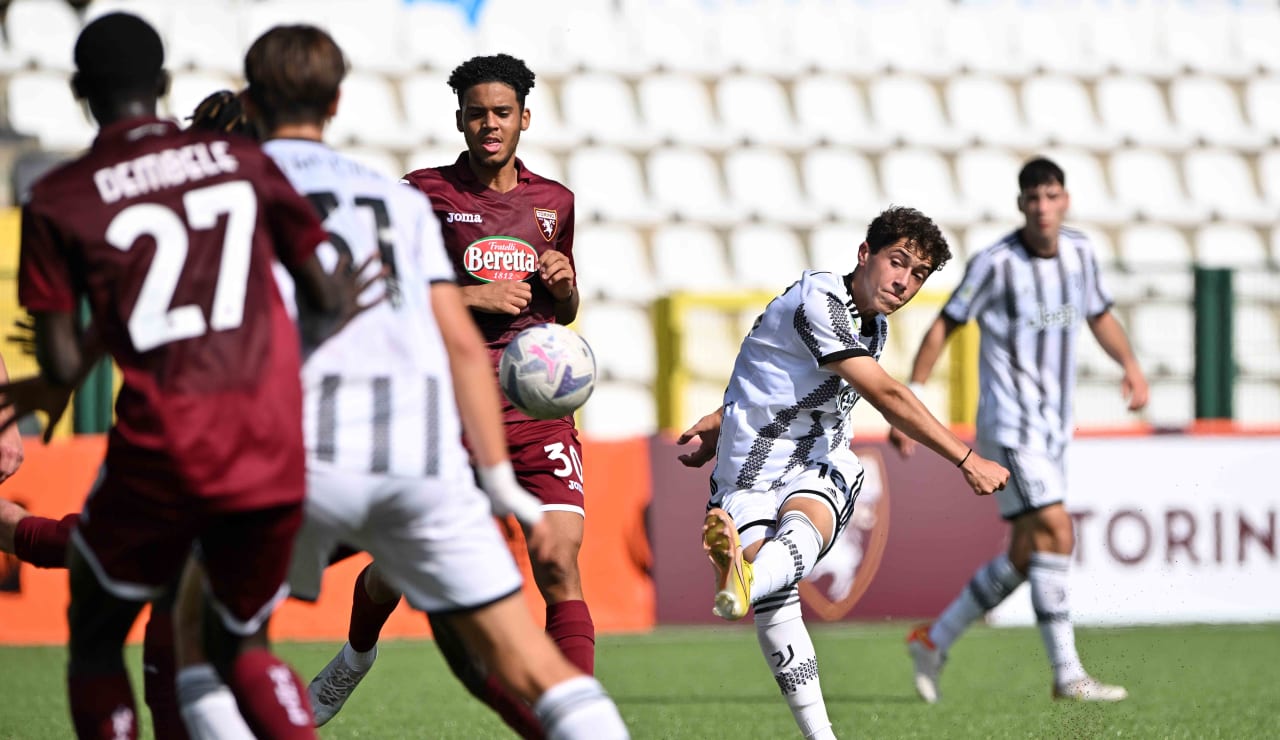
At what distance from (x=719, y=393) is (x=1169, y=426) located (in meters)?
3.01

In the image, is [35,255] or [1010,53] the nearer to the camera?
[35,255]

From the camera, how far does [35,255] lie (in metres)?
3.37

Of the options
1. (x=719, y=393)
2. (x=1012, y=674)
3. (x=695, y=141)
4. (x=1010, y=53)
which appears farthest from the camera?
(x=1010, y=53)

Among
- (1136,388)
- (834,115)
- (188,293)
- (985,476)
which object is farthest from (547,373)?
(834,115)

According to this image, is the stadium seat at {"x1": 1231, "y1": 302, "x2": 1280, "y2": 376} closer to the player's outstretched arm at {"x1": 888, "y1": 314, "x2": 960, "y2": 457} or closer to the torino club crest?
the torino club crest

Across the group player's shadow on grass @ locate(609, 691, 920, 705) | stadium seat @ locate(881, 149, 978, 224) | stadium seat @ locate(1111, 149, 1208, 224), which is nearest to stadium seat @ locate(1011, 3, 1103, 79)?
stadium seat @ locate(1111, 149, 1208, 224)

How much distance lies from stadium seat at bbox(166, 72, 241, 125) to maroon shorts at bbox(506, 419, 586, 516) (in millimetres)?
8538

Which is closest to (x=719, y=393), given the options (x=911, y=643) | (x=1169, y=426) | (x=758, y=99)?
(x=1169, y=426)

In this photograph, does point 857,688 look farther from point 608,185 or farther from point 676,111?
point 676,111

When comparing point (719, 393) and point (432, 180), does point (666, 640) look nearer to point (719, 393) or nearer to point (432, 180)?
point (719, 393)

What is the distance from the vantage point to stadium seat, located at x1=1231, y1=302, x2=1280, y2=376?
38.6 ft

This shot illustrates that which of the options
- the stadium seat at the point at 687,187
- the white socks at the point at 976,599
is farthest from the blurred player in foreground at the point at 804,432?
the stadium seat at the point at 687,187

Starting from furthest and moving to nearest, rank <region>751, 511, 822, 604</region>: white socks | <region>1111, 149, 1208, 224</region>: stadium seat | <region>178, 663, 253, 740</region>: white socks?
<region>1111, 149, 1208, 224</region>: stadium seat
<region>751, 511, 822, 604</region>: white socks
<region>178, 663, 253, 740</region>: white socks

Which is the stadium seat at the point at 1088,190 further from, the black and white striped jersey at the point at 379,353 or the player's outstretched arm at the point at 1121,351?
the black and white striped jersey at the point at 379,353
